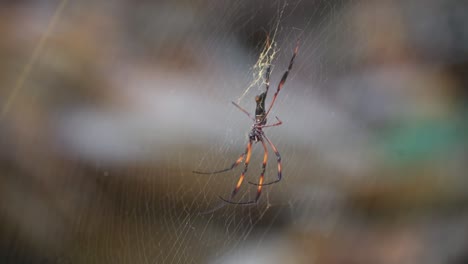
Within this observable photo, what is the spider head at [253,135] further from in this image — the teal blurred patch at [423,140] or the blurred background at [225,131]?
the teal blurred patch at [423,140]

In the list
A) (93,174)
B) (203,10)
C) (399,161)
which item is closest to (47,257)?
(93,174)

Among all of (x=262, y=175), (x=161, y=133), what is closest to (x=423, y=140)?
(x=262, y=175)

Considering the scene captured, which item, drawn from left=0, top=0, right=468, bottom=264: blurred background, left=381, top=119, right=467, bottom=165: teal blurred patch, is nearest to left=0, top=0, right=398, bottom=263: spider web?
left=0, top=0, right=468, bottom=264: blurred background

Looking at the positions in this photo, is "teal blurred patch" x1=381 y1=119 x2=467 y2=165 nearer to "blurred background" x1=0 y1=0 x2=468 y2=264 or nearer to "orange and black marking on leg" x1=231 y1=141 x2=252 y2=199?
"blurred background" x1=0 y1=0 x2=468 y2=264

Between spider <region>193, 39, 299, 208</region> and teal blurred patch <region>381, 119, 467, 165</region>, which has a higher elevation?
teal blurred patch <region>381, 119, 467, 165</region>

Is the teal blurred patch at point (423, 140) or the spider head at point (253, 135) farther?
the teal blurred patch at point (423, 140)

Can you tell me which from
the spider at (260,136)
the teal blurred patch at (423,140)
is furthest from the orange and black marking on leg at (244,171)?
the teal blurred patch at (423,140)

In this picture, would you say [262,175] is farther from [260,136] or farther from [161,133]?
[161,133]
